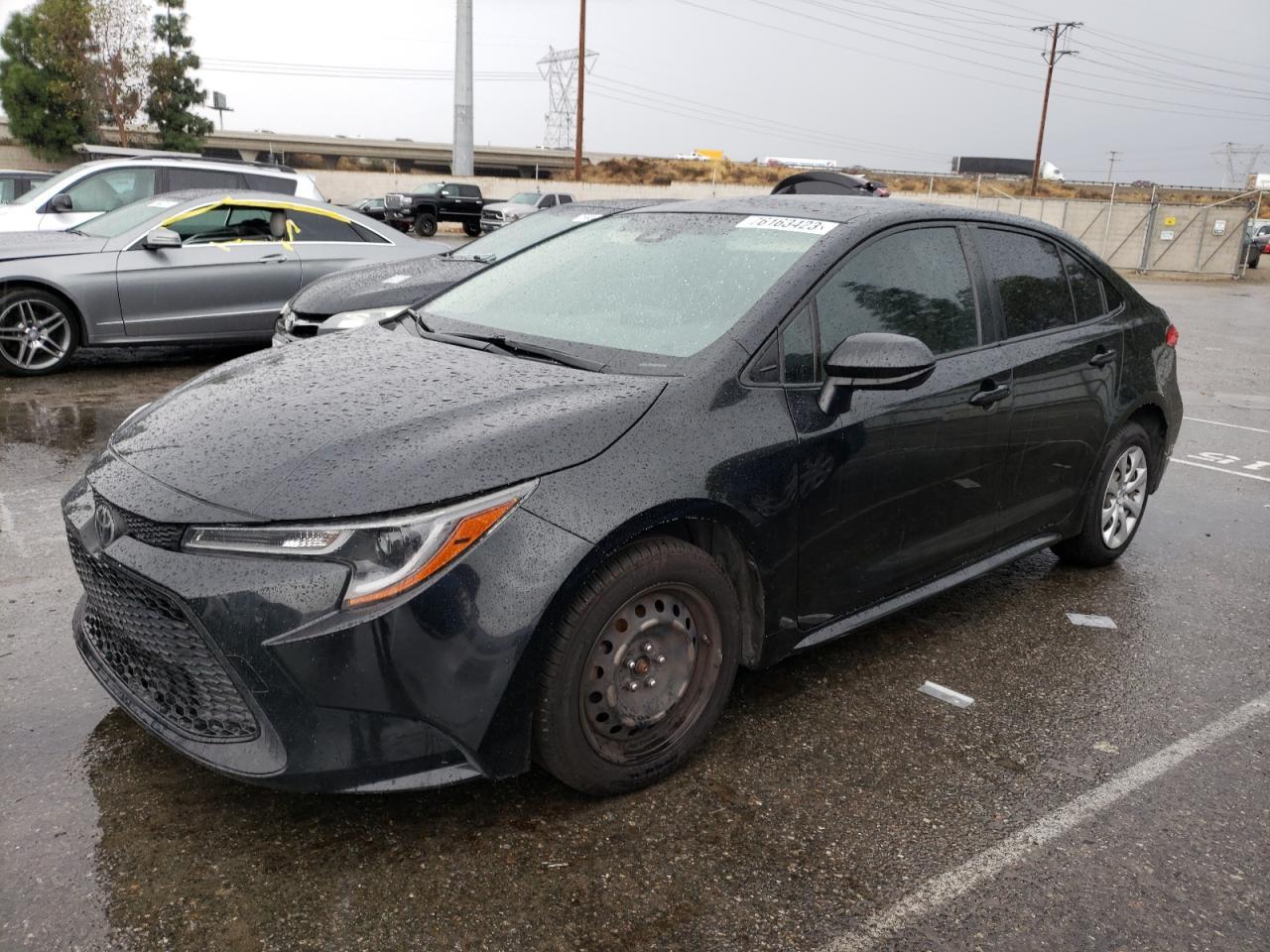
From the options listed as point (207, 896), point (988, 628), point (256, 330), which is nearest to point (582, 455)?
point (207, 896)

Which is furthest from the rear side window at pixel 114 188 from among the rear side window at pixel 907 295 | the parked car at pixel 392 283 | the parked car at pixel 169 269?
the rear side window at pixel 907 295

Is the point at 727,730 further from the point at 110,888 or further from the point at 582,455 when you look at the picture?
the point at 110,888

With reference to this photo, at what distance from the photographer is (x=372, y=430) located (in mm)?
2707

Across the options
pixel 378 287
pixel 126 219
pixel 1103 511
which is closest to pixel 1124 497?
pixel 1103 511

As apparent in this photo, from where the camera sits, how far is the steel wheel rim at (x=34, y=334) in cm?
807

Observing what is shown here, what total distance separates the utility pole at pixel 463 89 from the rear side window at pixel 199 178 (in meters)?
31.8

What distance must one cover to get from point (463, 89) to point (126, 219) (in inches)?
1388

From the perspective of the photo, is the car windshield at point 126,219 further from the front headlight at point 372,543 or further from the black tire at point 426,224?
the black tire at point 426,224

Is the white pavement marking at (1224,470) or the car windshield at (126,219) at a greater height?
the car windshield at (126,219)

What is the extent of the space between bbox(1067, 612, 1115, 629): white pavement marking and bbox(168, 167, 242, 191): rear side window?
30.1 ft

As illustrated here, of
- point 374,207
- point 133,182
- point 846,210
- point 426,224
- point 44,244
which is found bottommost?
point 426,224

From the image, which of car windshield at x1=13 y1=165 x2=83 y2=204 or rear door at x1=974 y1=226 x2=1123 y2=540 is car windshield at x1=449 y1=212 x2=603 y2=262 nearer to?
rear door at x1=974 y1=226 x2=1123 y2=540

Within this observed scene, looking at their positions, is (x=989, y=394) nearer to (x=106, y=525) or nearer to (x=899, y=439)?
(x=899, y=439)

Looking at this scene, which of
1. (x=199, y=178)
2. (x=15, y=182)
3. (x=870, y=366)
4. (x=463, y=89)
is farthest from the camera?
(x=463, y=89)
